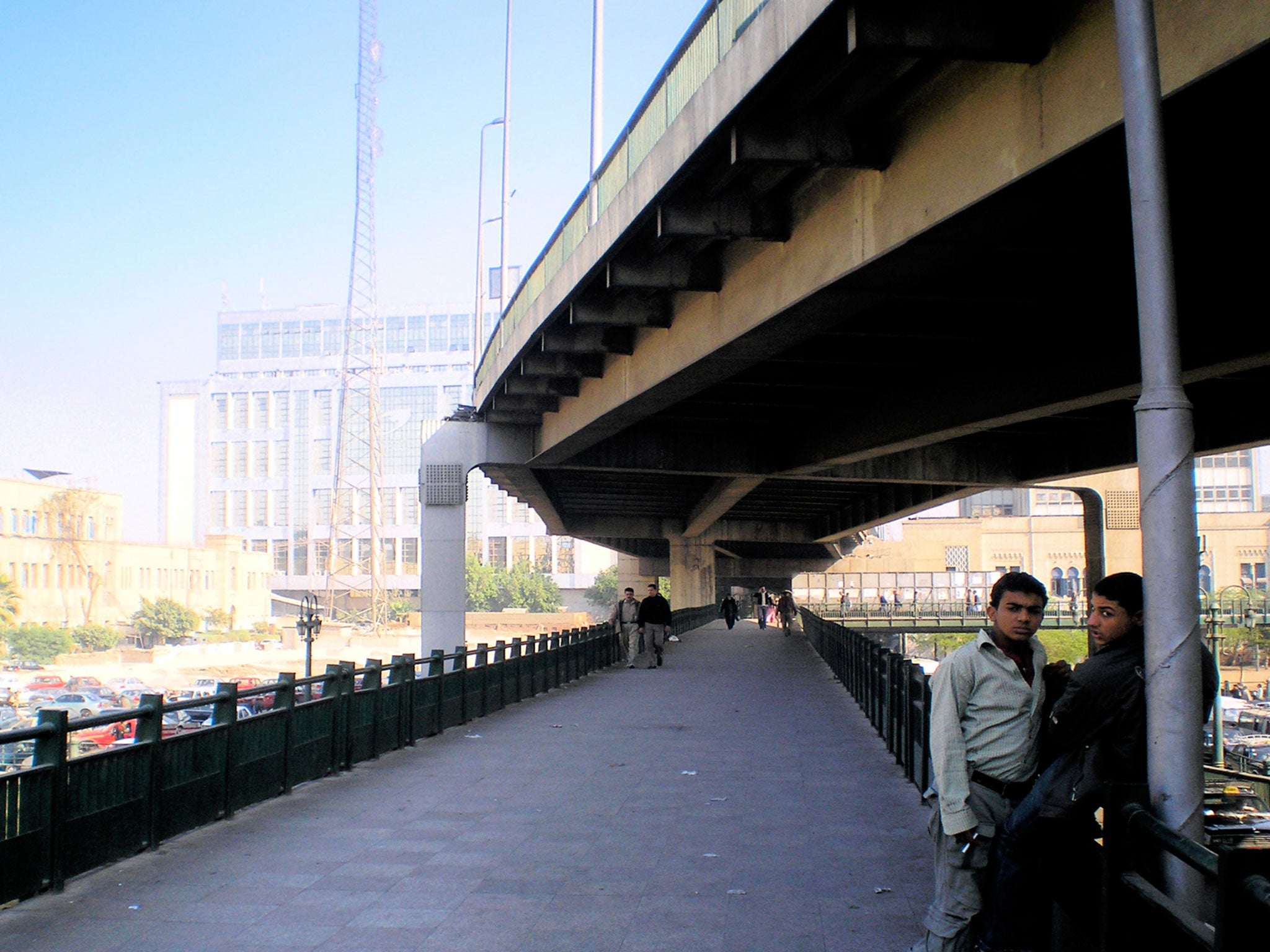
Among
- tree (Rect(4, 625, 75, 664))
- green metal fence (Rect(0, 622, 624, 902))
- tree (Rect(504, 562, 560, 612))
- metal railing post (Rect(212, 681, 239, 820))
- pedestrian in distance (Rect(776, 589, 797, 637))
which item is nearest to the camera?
green metal fence (Rect(0, 622, 624, 902))

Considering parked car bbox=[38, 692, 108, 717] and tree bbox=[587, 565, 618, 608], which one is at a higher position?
tree bbox=[587, 565, 618, 608]

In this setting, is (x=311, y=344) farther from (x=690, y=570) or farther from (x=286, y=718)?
(x=286, y=718)

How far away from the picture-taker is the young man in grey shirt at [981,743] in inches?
207

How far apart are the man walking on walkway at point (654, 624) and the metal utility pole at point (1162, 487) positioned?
2293 cm

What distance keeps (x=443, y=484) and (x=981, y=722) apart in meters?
27.0

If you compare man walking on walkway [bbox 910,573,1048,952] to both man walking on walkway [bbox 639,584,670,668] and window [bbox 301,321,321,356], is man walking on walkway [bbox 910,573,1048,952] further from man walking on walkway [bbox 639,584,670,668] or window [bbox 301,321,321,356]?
window [bbox 301,321,321,356]

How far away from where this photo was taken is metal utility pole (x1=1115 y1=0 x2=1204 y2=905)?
4.50m

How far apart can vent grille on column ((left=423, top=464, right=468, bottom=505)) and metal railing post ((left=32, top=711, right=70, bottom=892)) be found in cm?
2343

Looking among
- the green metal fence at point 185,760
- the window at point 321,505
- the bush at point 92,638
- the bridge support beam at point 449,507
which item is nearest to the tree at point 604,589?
the window at point 321,505

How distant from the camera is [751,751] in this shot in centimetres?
1391

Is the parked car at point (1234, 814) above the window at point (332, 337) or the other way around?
the other way around

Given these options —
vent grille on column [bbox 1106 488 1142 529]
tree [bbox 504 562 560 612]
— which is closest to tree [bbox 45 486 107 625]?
tree [bbox 504 562 560 612]

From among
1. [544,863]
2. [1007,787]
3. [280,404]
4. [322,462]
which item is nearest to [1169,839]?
[1007,787]

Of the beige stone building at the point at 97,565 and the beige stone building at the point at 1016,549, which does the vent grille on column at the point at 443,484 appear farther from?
the beige stone building at the point at 97,565
